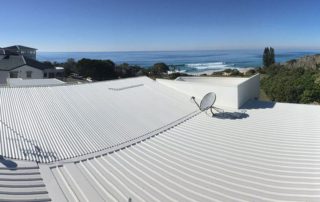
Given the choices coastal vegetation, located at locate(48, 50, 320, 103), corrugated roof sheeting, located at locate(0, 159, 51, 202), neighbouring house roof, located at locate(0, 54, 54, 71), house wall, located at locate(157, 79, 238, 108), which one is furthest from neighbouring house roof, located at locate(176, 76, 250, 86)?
neighbouring house roof, located at locate(0, 54, 54, 71)

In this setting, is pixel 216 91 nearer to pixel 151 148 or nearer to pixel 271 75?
pixel 151 148

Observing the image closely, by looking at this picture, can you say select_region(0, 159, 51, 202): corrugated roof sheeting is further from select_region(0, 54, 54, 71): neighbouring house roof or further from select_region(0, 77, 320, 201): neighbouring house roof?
select_region(0, 54, 54, 71): neighbouring house roof

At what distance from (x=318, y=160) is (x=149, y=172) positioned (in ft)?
16.1

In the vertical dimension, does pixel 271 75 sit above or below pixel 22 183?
above

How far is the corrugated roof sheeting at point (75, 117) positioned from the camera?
7.98 m

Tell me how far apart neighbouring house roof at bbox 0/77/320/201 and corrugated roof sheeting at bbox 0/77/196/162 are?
1.3 inches

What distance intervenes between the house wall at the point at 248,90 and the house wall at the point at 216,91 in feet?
1.24

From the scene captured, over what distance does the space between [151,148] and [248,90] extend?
8834 mm

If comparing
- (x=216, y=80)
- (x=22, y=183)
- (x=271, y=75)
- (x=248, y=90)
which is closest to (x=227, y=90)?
(x=248, y=90)

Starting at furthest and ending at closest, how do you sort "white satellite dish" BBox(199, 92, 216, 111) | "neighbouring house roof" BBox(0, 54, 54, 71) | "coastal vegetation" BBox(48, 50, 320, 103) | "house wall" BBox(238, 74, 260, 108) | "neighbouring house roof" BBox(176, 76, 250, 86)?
"neighbouring house roof" BBox(0, 54, 54, 71) → "coastal vegetation" BBox(48, 50, 320, 103) → "neighbouring house roof" BBox(176, 76, 250, 86) → "house wall" BBox(238, 74, 260, 108) → "white satellite dish" BBox(199, 92, 216, 111)

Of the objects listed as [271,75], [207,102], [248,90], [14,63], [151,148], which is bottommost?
[151,148]

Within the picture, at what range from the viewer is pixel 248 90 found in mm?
15648

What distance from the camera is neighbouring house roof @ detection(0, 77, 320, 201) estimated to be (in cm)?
635

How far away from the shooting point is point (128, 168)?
24.1 feet
